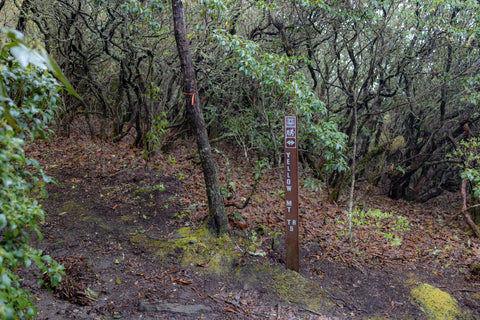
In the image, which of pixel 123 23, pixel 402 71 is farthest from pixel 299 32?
pixel 123 23

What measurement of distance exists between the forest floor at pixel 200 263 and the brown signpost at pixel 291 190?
0.29 meters

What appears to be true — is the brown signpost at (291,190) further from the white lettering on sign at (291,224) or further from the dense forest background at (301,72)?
the dense forest background at (301,72)

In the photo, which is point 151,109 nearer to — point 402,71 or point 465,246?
point 402,71

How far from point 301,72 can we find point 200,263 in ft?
13.5

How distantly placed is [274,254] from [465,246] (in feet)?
13.2

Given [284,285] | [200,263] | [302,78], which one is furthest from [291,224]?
[302,78]

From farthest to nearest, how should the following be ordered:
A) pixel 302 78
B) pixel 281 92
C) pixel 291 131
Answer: pixel 302 78, pixel 281 92, pixel 291 131

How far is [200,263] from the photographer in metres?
4.49

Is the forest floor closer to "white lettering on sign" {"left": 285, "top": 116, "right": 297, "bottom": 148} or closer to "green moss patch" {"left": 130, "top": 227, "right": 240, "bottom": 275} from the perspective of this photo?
"green moss patch" {"left": 130, "top": 227, "right": 240, "bottom": 275}

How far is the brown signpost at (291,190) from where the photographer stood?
428 centimetres

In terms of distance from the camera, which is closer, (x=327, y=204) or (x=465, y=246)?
(x=465, y=246)

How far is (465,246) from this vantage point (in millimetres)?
6090

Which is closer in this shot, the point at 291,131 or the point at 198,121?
the point at 291,131

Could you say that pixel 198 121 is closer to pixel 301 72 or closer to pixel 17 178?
pixel 301 72
